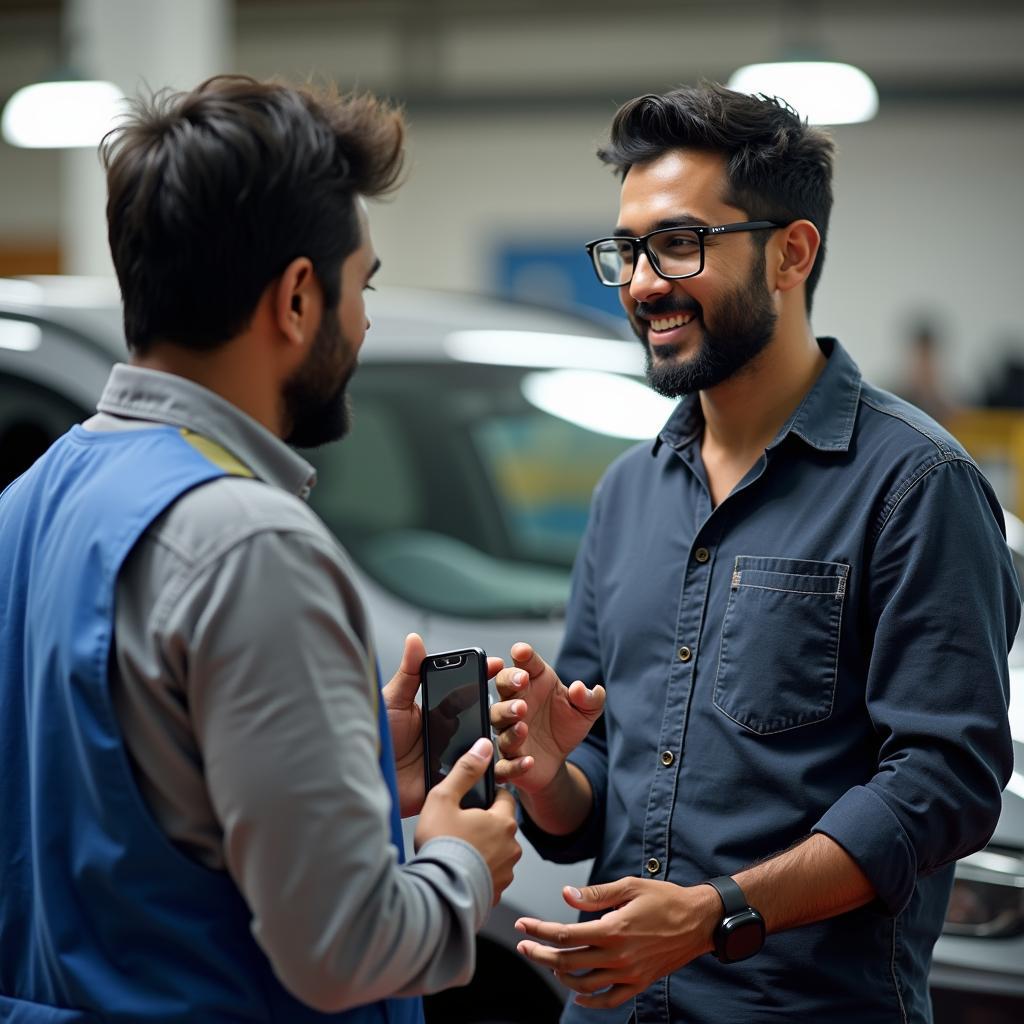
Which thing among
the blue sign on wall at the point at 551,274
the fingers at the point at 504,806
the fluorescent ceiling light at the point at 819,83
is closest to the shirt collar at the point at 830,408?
the fingers at the point at 504,806

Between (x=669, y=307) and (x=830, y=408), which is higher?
(x=669, y=307)

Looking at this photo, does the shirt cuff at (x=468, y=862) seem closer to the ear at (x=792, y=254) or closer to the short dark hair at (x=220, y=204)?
the short dark hair at (x=220, y=204)

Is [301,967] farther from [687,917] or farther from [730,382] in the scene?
[730,382]

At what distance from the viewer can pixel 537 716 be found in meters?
1.67

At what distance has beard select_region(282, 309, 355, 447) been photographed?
1223mm

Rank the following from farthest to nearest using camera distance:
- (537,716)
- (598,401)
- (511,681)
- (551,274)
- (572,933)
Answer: (551,274) → (598,401) → (537,716) → (511,681) → (572,933)

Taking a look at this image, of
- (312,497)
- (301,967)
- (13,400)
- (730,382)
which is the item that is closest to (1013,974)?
(730,382)

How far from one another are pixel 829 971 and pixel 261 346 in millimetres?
924

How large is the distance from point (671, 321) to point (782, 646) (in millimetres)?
436

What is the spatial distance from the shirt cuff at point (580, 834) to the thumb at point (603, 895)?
0.32 metres

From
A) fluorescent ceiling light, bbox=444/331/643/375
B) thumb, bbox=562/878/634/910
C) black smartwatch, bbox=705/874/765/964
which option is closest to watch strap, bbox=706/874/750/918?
black smartwatch, bbox=705/874/765/964

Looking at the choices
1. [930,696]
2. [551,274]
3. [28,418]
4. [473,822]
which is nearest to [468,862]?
[473,822]

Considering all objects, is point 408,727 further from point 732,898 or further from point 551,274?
point 551,274

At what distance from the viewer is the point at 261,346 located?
120 cm
